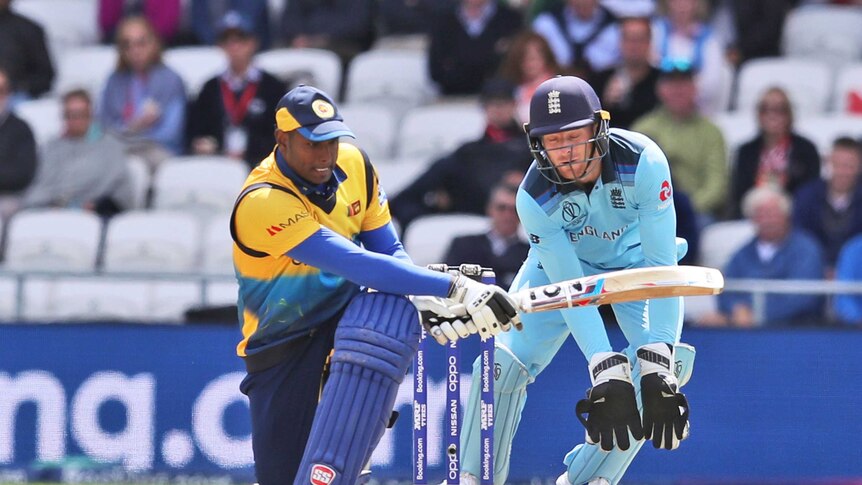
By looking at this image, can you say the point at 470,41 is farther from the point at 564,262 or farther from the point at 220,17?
the point at 564,262

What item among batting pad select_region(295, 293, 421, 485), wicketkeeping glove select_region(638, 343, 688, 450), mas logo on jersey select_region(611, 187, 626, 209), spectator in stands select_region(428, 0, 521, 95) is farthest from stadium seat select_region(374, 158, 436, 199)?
batting pad select_region(295, 293, 421, 485)

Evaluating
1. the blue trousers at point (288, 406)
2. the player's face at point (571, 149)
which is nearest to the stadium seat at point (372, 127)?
the blue trousers at point (288, 406)

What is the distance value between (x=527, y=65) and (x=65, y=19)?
4.34 meters

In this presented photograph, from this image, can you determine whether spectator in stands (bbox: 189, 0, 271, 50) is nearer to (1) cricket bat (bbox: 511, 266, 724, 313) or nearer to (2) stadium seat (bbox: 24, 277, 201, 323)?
(2) stadium seat (bbox: 24, 277, 201, 323)

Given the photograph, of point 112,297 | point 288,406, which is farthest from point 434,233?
point 288,406

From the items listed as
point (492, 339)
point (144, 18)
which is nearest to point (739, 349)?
point (492, 339)

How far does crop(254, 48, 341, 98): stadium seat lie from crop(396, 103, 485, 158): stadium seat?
2.52 feet

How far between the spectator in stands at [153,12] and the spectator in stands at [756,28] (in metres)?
4.34

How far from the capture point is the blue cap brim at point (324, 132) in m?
5.83

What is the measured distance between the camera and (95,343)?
8648 millimetres

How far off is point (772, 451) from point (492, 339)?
9.62 feet

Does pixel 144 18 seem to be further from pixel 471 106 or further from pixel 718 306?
pixel 718 306

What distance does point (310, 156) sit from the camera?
5.94 meters

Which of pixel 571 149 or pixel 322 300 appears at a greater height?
pixel 571 149
